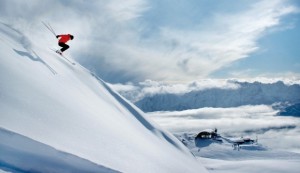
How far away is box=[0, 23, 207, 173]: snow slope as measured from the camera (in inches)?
198

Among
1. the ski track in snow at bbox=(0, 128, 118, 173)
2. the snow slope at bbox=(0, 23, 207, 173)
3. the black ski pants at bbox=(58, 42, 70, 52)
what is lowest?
the ski track in snow at bbox=(0, 128, 118, 173)

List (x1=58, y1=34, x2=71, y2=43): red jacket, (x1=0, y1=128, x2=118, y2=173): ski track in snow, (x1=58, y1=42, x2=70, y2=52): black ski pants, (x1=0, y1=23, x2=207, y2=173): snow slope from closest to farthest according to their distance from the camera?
(x1=0, y1=128, x2=118, y2=173): ski track in snow < (x1=0, y1=23, x2=207, y2=173): snow slope < (x1=58, y1=42, x2=70, y2=52): black ski pants < (x1=58, y1=34, x2=71, y2=43): red jacket

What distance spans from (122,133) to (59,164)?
114 inches

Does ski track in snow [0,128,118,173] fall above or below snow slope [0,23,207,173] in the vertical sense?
below

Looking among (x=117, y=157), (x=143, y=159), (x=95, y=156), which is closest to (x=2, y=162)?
(x=95, y=156)

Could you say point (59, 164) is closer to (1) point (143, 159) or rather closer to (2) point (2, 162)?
(2) point (2, 162)

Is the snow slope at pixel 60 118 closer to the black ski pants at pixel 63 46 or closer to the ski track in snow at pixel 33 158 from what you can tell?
the ski track in snow at pixel 33 158

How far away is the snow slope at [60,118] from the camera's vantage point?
16.5ft

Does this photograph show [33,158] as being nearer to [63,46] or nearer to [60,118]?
[60,118]

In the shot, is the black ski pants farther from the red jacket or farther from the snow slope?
the snow slope

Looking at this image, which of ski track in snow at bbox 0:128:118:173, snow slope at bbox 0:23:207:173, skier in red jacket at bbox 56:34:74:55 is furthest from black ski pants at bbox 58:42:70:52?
ski track in snow at bbox 0:128:118:173

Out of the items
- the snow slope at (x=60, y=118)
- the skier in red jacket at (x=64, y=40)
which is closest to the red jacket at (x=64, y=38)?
the skier in red jacket at (x=64, y=40)

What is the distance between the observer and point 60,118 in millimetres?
6203

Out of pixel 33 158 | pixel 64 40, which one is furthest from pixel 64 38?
→ pixel 33 158
